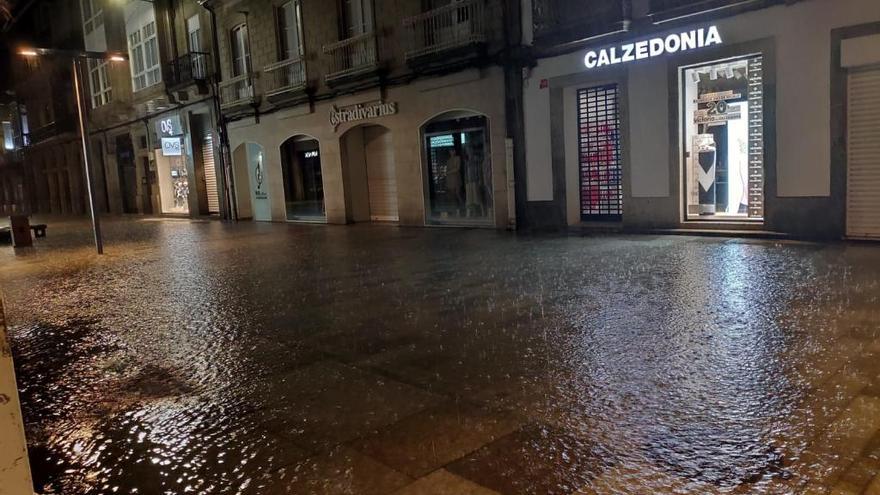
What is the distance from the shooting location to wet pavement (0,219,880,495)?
3107 millimetres

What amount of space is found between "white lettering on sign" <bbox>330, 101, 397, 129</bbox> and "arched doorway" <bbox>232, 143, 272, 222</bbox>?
496 centimetres

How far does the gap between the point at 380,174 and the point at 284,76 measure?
4.90 metres

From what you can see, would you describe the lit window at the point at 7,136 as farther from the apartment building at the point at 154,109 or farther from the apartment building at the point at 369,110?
the apartment building at the point at 369,110

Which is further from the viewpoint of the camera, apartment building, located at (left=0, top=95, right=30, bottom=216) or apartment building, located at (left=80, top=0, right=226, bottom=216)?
apartment building, located at (left=0, top=95, right=30, bottom=216)

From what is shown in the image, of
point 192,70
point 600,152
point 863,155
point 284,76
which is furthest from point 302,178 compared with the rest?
point 863,155

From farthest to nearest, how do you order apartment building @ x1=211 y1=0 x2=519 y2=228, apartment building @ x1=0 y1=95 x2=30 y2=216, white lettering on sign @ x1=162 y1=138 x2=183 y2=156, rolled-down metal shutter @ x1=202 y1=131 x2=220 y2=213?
1. apartment building @ x1=0 y1=95 x2=30 y2=216
2. white lettering on sign @ x1=162 y1=138 x2=183 y2=156
3. rolled-down metal shutter @ x1=202 y1=131 x2=220 y2=213
4. apartment building @ x1=211 y1=0 x2=519 y2=228

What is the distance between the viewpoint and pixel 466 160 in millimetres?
15883

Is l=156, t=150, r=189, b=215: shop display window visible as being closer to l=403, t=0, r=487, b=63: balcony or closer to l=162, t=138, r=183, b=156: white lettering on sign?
l=162, t=138, r=183, b=156: white lettering on sign

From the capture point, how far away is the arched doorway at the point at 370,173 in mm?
18859

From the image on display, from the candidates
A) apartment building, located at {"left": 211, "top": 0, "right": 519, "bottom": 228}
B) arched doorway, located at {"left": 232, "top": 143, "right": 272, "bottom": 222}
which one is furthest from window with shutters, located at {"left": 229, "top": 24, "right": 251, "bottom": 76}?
arched doorway, located at {"left": 232, "top": 143, "right": 272, "bottom": 222}

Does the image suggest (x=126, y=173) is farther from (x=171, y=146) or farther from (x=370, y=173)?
(x=370, y=173)

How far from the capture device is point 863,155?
31.9 feet

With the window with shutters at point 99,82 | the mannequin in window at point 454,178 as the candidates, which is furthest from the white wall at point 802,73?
the window with shutters at point 99,82

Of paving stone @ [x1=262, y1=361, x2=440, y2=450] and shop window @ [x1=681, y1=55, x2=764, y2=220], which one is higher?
shop window @ [x1=681, y1=55, x2=764, y2=220]
